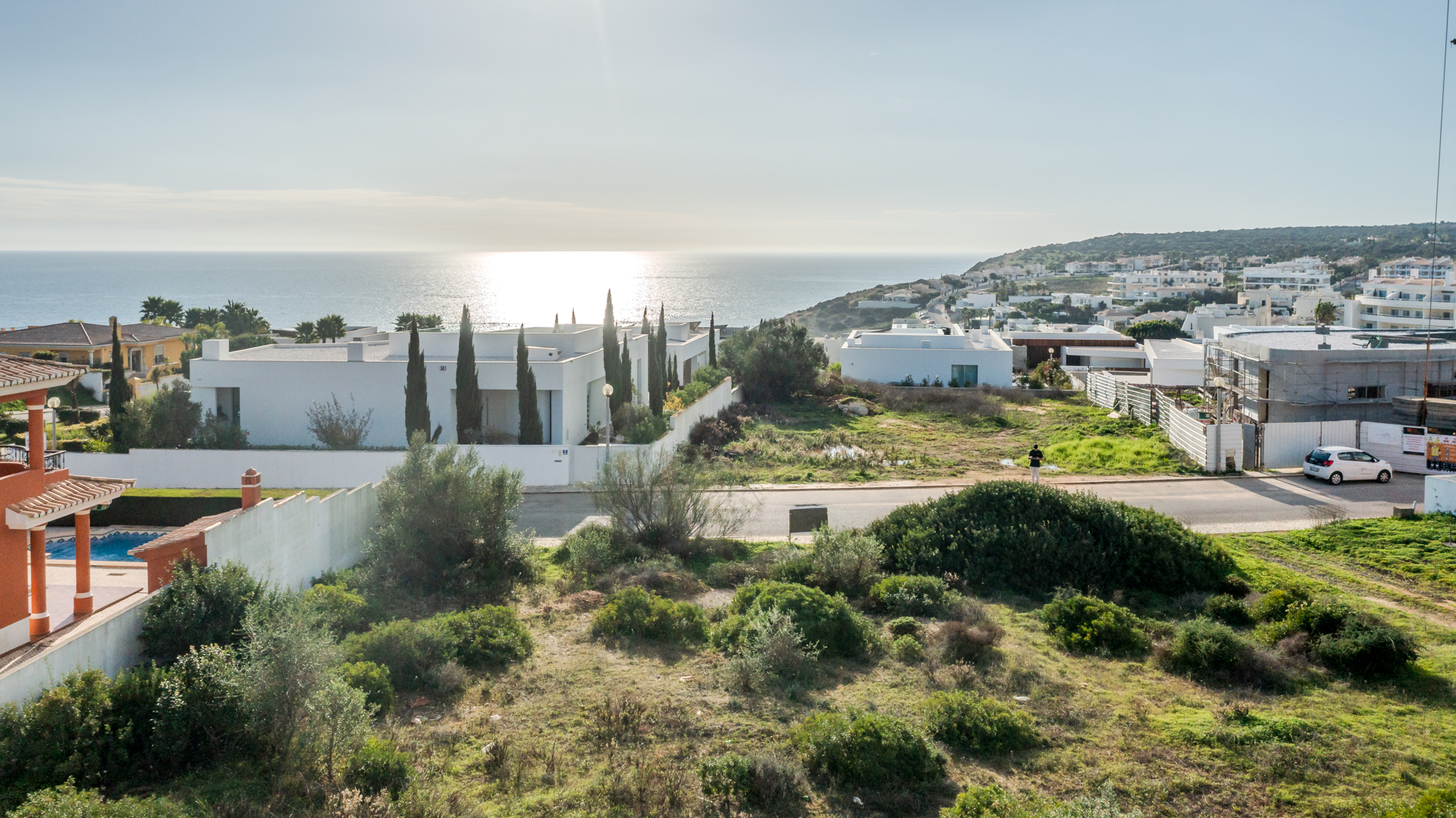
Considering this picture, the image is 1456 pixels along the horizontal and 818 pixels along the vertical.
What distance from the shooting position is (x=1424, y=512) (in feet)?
69.2

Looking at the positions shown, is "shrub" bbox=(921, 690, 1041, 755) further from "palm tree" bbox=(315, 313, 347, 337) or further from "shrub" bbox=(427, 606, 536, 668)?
"palm tree" bbox=(315, 313, 347, 337)

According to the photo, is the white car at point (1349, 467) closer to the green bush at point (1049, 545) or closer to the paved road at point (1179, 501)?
the paved road at point (1179, 501)

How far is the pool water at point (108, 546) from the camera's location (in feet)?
60.6

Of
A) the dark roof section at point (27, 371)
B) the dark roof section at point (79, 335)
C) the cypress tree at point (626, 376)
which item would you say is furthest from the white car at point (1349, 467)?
the dark roof section at point (79, 335)

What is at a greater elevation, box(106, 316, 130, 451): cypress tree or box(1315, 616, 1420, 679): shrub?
box(106, 316, 130, 451): cypress tree

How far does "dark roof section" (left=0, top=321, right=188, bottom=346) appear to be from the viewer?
47.9 metres

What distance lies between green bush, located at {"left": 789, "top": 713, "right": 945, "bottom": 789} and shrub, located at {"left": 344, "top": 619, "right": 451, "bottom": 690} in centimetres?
508

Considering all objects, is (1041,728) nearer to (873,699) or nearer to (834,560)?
(873,699)

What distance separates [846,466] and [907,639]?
15.0 m

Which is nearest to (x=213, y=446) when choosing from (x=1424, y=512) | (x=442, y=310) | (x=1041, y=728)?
(x=1041, y=728)

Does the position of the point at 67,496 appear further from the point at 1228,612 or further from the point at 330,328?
the point at 330,328

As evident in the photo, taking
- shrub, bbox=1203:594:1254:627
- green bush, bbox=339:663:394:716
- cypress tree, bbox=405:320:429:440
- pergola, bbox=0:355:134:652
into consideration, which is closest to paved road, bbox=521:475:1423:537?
cypress tree, bbox=405:320:429:440

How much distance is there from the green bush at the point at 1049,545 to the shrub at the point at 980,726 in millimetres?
6070

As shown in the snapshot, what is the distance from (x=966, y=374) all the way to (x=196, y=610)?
43298 mm
